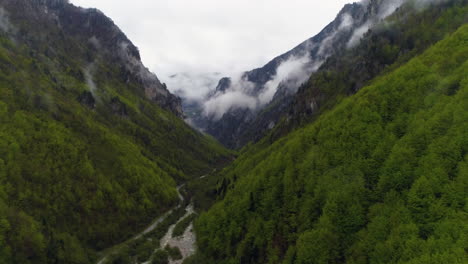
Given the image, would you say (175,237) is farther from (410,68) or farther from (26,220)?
(410,68)

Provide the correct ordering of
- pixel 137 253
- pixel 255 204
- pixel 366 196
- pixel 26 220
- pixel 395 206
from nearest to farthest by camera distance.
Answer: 1. pixel 395 206
2. pixel 366 196
3. pixel 26 220
4. pixel 255 204
5. pixel 137 253

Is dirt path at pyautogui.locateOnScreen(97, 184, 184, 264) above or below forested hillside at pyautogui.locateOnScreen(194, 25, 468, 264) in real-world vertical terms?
above

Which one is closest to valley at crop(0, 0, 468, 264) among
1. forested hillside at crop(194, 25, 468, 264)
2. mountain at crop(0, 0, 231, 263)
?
forested hillside at crop(194, 25, 468, 264)

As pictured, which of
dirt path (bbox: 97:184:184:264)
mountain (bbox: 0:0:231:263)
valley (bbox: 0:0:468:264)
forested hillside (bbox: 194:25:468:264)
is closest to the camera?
forested hillside (bbox: 194:25:468:264)

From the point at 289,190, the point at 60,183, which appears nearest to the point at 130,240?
the point at 60,183

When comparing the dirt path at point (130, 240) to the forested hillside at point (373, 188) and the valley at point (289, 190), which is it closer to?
the valley at point (289, 190)

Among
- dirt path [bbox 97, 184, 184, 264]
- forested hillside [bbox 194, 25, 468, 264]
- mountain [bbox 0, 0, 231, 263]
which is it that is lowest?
forested hillside [bbox 194, 25, 468, 264]

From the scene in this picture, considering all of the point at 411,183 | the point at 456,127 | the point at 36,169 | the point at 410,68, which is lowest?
the point at 411,183

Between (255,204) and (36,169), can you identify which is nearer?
(255,204)

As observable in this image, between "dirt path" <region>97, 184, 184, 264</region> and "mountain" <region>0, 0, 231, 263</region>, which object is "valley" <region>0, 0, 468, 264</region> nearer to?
"mountain" <region>0, 0, 231, 263</region>

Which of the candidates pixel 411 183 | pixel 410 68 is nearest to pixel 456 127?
pixel 411 183
